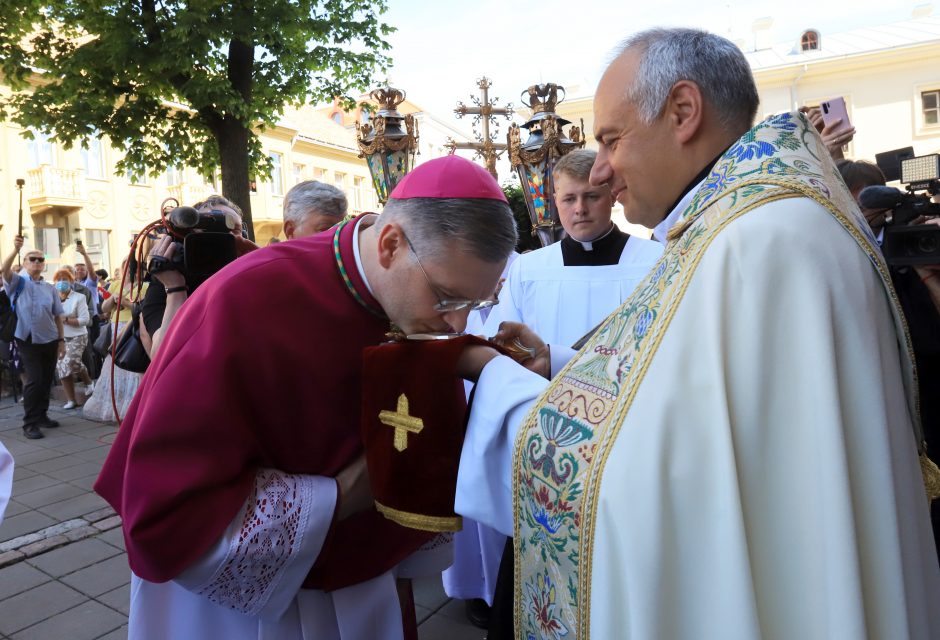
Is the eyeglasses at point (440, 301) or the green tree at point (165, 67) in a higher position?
the green tree at point (165, 67)

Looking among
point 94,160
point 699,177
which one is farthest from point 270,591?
point 94,160

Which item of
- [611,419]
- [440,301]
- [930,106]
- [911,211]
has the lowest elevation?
[611,419]

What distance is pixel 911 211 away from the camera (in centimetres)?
256

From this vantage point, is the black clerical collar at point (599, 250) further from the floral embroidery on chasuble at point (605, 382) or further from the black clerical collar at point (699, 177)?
the floral embroidery on chasuble at point (605, 382)

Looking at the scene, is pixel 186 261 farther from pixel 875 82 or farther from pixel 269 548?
pixel 875 82

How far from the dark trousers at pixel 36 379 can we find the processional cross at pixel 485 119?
17.1 feet

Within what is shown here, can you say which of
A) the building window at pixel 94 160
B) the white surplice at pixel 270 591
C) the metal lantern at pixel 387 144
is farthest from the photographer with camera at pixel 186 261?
the building window at pixel 94 160

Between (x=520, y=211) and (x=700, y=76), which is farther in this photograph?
(x=520, y=211)

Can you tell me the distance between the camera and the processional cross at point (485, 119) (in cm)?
687

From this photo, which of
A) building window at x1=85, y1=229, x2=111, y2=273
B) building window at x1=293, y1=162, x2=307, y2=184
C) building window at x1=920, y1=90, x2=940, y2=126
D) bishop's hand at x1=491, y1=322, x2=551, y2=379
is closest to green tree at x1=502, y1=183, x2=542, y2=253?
bishop's hand at x1=491, y1=322, x2=551, y2=379

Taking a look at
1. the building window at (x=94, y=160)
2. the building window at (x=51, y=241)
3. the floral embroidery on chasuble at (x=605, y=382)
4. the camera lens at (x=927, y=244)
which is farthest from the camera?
the building window at (x=94, y=160)

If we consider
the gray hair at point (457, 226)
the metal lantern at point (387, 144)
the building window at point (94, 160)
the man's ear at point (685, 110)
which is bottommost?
the gray hair at point (457, 226)

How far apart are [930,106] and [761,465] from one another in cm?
2786

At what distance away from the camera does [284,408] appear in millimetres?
1574
